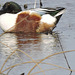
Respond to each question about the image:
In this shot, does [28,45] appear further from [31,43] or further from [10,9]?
[10,9]

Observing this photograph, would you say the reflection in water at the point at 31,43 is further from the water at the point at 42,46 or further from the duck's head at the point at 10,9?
the duck's head at the point at 10,9

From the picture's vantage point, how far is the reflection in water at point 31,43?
17.5 ft

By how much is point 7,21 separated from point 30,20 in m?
0.45

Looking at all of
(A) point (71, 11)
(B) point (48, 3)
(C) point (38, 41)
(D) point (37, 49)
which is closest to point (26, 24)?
(C) point (38, 41)

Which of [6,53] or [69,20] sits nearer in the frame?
[6,53]

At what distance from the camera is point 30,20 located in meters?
7.26

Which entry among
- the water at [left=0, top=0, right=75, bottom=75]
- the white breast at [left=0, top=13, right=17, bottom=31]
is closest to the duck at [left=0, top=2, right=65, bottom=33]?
the white breast at [left=0, top=13, right=17, bottom=31]

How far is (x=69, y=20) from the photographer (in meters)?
8.16

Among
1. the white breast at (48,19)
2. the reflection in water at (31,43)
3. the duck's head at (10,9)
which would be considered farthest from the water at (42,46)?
the duck's head at (10,9)

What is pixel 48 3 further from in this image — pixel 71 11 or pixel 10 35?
pixel 10 35

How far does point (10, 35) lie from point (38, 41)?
2.82ft

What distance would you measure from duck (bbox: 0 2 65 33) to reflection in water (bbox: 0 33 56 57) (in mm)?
256

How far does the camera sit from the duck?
716cm

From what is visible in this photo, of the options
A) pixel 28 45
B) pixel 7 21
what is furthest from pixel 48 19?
pixel 28 45
